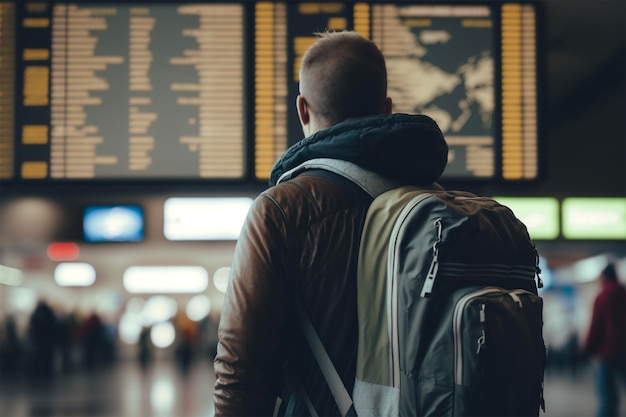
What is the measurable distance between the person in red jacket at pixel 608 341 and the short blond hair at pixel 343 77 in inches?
242

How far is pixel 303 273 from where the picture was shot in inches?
53.2

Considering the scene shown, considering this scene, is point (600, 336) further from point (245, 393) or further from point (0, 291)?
point (0, 291)

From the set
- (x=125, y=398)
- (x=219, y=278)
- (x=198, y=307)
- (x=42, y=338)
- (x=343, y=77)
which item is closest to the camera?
(x=343, y=77)

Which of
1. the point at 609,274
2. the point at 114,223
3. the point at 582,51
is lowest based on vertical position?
the point at 609,274

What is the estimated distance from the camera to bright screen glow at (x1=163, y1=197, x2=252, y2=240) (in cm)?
482

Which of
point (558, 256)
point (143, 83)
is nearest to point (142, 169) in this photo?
point (143, 83)

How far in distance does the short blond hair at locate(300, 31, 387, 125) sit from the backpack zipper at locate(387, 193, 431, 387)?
0.30 meters

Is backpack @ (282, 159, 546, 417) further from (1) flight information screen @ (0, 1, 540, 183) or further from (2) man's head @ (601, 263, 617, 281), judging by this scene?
(2) man's head @ (601, 263, 617, 281)

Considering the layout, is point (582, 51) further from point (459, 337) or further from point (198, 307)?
point (198, 307)

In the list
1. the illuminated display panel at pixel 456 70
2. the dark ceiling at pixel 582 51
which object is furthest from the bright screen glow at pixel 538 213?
the illuminated display panel at pixel 456 70

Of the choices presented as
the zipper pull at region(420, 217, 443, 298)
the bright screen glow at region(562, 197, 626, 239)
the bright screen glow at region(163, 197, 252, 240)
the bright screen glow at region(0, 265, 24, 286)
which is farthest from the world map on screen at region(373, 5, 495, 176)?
the bright screen glow at region(0, 265, 24, 286)

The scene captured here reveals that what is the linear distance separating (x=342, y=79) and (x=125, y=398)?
1077 centimetres

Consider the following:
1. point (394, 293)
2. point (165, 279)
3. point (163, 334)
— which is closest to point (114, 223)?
point (394, 293)

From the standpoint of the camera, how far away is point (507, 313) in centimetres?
123
